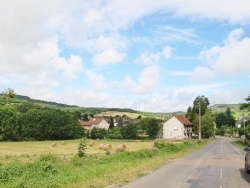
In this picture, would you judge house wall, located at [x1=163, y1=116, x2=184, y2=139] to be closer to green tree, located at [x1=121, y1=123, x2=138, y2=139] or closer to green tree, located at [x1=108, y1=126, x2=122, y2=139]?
green tree, located at [x1=121, y1=123, x2=138, y2=139]

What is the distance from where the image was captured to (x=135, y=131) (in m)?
116

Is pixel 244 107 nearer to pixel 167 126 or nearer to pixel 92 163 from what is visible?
pixel 92 163

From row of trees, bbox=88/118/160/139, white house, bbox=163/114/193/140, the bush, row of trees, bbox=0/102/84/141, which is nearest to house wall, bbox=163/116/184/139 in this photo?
white house, bbox=163/114/193/140

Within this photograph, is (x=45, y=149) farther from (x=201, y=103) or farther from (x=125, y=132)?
(x=201, y=103)

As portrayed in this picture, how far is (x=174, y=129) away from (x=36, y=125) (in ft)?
175

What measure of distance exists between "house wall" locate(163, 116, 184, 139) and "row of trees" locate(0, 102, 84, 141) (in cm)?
3533

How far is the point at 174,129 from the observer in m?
127

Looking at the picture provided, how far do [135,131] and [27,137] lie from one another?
3749cm

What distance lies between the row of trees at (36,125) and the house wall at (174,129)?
35.3m

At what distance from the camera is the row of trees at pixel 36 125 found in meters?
87.9

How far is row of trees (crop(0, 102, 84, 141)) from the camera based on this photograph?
8794 cm

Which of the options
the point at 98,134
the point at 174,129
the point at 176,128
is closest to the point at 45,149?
the point at 98,134

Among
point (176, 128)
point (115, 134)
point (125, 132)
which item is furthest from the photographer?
point (176, 128)

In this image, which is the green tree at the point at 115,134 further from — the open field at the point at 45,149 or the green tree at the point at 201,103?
the open field at the point at 45,149
